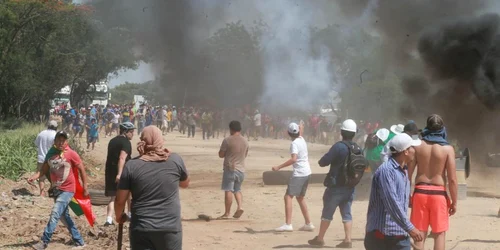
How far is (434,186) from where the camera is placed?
24.3 ft

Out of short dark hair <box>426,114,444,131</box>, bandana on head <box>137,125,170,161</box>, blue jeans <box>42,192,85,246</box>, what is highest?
short dark hair <box>426,114,444,131</box>

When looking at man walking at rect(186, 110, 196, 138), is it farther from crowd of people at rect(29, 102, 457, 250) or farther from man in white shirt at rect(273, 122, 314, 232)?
man in white shirt at rect(273, 122, 314, 232)

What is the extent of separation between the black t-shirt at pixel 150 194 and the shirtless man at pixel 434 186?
261cm

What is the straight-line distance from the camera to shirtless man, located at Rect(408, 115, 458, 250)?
24.1ft

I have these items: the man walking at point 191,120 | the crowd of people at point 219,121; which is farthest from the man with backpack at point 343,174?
the man walking at point 191,120

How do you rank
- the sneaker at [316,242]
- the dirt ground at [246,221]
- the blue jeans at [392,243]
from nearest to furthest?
the blue jeans at [392,243], the sneaker at [316,242], the dirt ground at [246,221]

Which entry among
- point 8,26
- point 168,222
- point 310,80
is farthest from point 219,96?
point 168,222

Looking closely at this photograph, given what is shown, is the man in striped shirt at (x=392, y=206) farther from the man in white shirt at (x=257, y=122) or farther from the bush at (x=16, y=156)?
the man in white shirt at (x=257, y=122)

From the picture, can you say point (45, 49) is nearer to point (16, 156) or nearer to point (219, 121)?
point (219, 121)

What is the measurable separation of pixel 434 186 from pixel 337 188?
7.00 ft

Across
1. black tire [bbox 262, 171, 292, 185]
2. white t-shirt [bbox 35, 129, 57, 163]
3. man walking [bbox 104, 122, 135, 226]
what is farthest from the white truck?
man walking [bbox 104, 122, 135, 226]

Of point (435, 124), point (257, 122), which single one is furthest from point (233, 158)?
point (257, 122)

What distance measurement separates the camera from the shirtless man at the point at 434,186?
289 inches

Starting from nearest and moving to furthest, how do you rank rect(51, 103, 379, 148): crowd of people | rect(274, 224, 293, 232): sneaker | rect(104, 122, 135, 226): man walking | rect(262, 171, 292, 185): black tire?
rect(104, 122, 135, 226): man walking → rect(274, 224, 293, 232): sneaker → rect(262, 171, 292, 185): black tire → rect(51, 103, 379, 148): crowd of people
